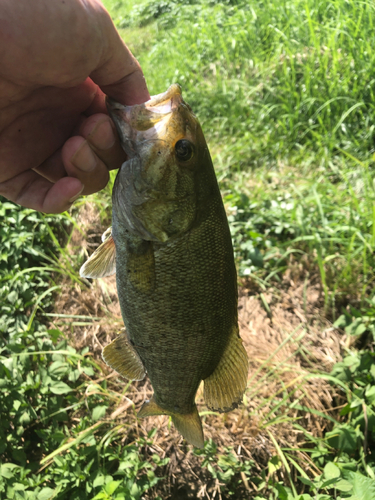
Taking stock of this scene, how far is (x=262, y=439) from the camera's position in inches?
92.1

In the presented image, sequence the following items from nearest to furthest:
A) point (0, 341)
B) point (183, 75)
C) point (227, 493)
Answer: point (227, 493) → point (0, 341) → point (183, 75)

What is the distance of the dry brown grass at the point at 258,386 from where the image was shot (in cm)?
230

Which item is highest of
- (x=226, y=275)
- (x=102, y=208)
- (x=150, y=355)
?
(x=226, y=275)

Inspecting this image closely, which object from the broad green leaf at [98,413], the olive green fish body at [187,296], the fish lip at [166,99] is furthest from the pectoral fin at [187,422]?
the fish lip at [166,99]

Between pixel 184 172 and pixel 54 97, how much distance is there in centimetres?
84

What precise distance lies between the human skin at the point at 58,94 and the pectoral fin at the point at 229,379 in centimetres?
103

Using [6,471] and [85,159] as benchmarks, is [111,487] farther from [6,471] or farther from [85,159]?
[85,159]

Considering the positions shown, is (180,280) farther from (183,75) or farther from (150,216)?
(183,75)

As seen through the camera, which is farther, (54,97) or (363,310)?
(363,310)

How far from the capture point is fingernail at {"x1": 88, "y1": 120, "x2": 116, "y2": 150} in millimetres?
1517

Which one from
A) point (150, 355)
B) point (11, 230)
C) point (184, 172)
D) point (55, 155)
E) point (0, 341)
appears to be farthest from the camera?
point (11, 230)

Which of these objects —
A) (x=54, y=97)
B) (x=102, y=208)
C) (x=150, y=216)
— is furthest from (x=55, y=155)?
(x=102, y=208)

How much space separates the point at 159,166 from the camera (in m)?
1.28

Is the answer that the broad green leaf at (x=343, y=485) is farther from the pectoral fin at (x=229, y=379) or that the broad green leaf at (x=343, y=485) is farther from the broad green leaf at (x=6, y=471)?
the broad green leaf at (x=6, y=471)
